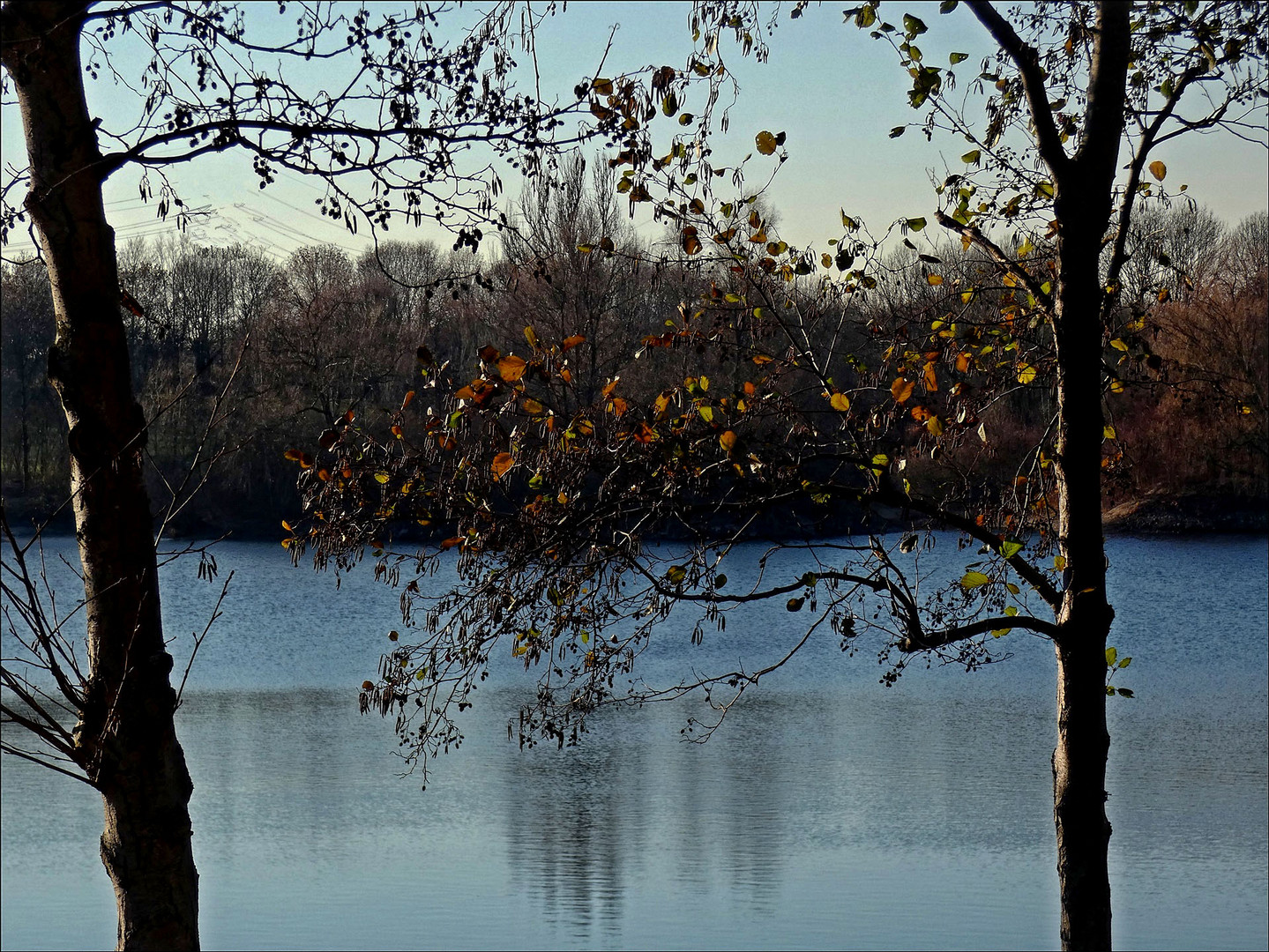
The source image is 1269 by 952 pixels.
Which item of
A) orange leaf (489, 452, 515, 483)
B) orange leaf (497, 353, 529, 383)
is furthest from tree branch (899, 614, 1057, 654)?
orange leaf (497, 353, 529, 383)

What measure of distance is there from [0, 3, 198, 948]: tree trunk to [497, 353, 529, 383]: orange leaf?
0.99m

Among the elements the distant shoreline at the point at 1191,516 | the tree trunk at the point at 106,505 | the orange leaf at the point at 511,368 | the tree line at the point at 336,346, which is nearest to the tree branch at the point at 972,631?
the orange leaf at the point at 511,368

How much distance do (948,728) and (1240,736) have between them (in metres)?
2.80

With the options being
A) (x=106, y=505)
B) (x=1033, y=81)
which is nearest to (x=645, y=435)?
(x=106, y=505)

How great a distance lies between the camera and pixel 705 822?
406 inches

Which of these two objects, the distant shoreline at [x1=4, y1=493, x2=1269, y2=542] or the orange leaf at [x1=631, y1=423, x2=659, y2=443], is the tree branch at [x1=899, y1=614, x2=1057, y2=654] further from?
the distant shoreline at [x1=4, y1=493, x2=1269, y2=542]

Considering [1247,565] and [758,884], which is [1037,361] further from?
[1247,565]

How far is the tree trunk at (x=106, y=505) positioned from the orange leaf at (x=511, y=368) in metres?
0.99

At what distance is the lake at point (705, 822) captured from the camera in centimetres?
838

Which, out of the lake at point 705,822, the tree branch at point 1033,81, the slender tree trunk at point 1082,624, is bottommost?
the lake at point 705,822

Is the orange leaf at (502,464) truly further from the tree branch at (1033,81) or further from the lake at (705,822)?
the lake at (705,822)

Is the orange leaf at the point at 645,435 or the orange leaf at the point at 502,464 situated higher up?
the orange leaf at the point at 645,435

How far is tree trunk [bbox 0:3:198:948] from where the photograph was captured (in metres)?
3.43

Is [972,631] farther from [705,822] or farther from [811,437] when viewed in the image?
[705,822]
